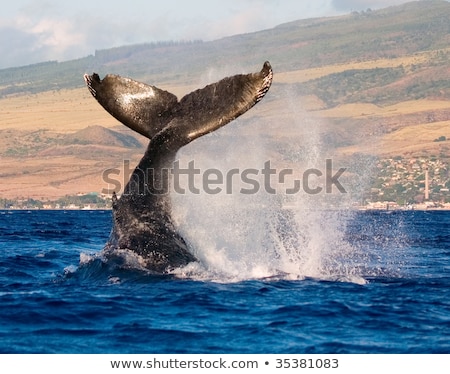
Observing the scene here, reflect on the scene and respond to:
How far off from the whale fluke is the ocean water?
1.22ft

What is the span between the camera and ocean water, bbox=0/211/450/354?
11.5 metres

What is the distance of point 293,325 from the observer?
40.6ft

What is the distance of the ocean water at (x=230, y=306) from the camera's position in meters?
11.5

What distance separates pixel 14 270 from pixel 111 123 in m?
181

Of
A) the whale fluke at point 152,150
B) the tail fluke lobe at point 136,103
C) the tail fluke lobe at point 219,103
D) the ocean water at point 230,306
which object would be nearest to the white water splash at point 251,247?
the ocean water at point 230,306

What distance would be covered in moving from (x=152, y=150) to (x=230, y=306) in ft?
10.0

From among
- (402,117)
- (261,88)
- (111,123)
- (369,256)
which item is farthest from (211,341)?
(111,123)

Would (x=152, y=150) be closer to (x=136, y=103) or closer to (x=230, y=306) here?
(x=136, y=103)

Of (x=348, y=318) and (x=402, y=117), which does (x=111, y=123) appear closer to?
(x=402, y=117)

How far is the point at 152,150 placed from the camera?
1522 cm

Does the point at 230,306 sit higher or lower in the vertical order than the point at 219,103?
lower

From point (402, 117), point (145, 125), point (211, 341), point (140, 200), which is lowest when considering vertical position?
point (211, 341)

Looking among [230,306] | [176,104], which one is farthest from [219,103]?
[230,306]

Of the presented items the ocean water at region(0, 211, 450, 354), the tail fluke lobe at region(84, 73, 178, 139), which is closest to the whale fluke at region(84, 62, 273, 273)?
the tail fluke lobe at region(84, 73, 178, 139)
